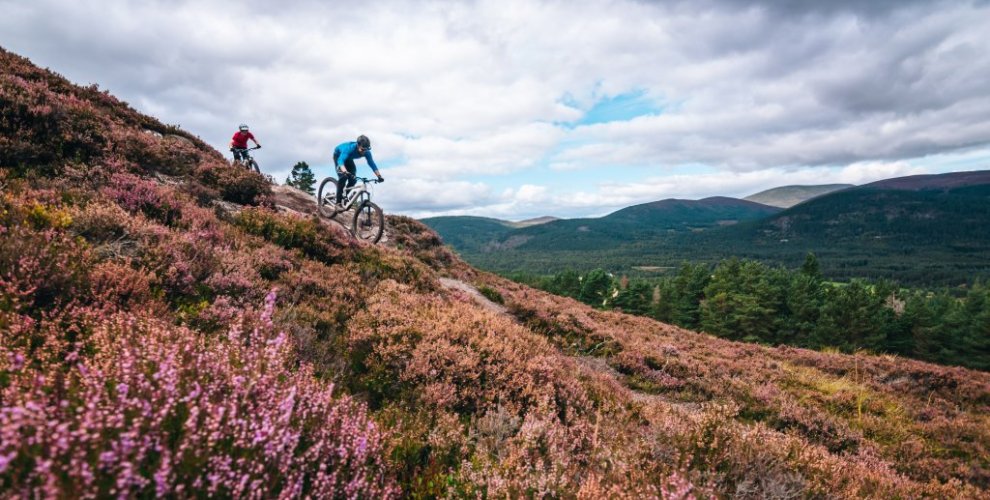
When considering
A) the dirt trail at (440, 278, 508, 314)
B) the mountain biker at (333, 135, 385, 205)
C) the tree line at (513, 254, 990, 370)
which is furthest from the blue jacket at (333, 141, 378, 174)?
the tree line at (513, 254, 990, 370)

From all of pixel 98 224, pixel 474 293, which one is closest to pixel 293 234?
pixel 98 224

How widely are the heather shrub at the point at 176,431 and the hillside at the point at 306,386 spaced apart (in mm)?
21

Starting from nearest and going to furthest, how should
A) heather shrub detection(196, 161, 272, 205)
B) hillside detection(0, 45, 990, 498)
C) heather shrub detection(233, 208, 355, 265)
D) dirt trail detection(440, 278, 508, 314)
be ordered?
hillside detection(0, 45, 990, 498) → heather shrub detection(233, 208, 355, 265) → heather shrub detection(196, 161, 272, 205) → dirt trail detection(440, 278, 508, 314)

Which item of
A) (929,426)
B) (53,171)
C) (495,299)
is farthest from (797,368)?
(53,171)

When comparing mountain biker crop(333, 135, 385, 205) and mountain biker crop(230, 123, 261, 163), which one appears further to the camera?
mountain biker crop(230, 123, 261, 163)

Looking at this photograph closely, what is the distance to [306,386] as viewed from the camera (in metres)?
3.34

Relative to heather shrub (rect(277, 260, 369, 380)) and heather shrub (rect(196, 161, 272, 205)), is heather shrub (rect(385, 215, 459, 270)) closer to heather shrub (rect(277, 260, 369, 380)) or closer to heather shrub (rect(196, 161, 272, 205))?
heather shrub (rect(196, 161, 272, 205))

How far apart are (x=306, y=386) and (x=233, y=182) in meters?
11.0

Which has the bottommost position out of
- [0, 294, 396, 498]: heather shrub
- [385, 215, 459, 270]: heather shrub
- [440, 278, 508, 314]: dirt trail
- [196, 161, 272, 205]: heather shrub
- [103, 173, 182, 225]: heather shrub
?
[440, 278, 508, 314]: dirt trail

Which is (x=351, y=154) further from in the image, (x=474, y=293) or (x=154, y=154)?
(x=474, y=293)

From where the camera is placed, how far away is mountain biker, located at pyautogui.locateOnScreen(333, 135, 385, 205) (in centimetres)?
1277

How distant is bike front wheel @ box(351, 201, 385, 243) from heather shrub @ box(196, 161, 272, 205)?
2.78 meters

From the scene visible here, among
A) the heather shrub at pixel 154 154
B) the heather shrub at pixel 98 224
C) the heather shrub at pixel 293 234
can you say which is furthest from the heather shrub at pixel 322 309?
the heather shrub at pixel 154 154

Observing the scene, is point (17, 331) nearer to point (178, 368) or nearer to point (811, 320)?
point (178, 368)
